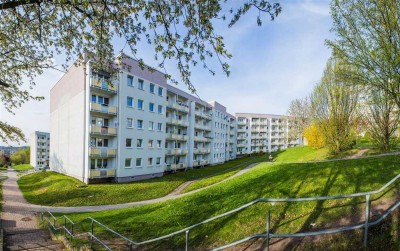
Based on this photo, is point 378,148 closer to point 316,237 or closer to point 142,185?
point 316,237

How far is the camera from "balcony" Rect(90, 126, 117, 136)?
24.3 m

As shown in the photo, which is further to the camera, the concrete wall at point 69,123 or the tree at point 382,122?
the concrete wall at point 69,123

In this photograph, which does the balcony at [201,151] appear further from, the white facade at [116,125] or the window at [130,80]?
the window at [130,80]

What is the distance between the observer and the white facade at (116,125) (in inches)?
980

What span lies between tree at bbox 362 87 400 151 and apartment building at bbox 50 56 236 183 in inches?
508

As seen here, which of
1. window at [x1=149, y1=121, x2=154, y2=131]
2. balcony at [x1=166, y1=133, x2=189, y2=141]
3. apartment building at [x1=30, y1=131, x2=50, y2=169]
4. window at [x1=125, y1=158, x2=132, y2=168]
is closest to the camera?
window at [x1=125, y1=158, x2=132, y2=168]

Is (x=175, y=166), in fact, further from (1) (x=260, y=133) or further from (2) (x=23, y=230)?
(1) (x=260, y=133)

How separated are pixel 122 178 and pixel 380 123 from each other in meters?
24.4

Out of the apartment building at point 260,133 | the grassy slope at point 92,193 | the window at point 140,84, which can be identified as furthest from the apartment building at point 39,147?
the window at point 140,84

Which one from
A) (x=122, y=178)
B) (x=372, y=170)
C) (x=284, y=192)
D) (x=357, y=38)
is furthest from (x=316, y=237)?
(x=122, y=178)

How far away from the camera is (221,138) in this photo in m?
58.7

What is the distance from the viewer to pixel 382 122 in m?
17.2

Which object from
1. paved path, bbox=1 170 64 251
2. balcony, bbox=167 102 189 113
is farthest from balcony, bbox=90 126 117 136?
balcony, bbox=167 102 189 113

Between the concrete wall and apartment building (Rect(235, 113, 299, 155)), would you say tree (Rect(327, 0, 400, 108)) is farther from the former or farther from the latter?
apartment building (Rect(235, 113, 299, 155))
